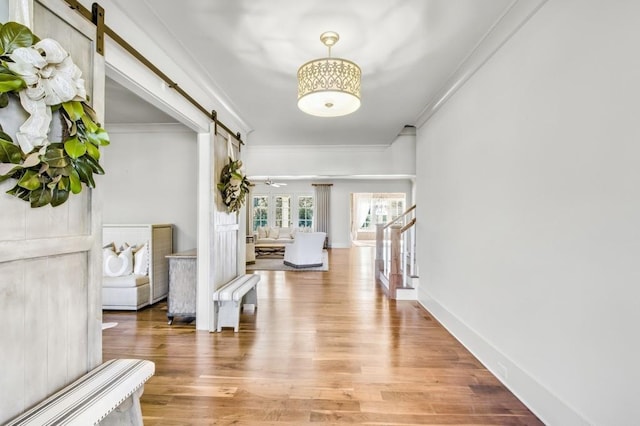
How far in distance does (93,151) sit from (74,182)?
0.18 metres

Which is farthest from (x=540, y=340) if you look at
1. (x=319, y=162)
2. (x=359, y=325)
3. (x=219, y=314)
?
(x=319, y=162)

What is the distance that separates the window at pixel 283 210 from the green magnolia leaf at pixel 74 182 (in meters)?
10.8

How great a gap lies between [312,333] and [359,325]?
1.94 feet

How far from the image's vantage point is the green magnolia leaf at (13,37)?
1126mm

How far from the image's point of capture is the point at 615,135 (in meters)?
1.45

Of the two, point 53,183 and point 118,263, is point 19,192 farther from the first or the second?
point 118,263

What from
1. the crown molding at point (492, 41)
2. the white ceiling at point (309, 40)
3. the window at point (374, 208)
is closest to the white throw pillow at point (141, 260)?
the white ceiling at point (309, 40)

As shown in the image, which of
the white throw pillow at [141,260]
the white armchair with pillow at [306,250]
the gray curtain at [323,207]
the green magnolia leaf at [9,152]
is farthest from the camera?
the gray curtain at [323,207]

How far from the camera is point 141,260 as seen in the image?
14.0ft

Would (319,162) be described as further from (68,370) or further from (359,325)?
(68,370)

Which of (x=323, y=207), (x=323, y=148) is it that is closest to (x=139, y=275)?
(x=323, y=148)

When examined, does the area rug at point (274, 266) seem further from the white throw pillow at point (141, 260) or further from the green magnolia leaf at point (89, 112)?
the green magnolia leaf at point (89, 112)

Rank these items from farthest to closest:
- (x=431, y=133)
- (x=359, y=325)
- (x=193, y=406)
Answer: (x=431, y=133), (x=359, y=325), (x=193, y=406)

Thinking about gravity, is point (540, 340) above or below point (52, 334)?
below
